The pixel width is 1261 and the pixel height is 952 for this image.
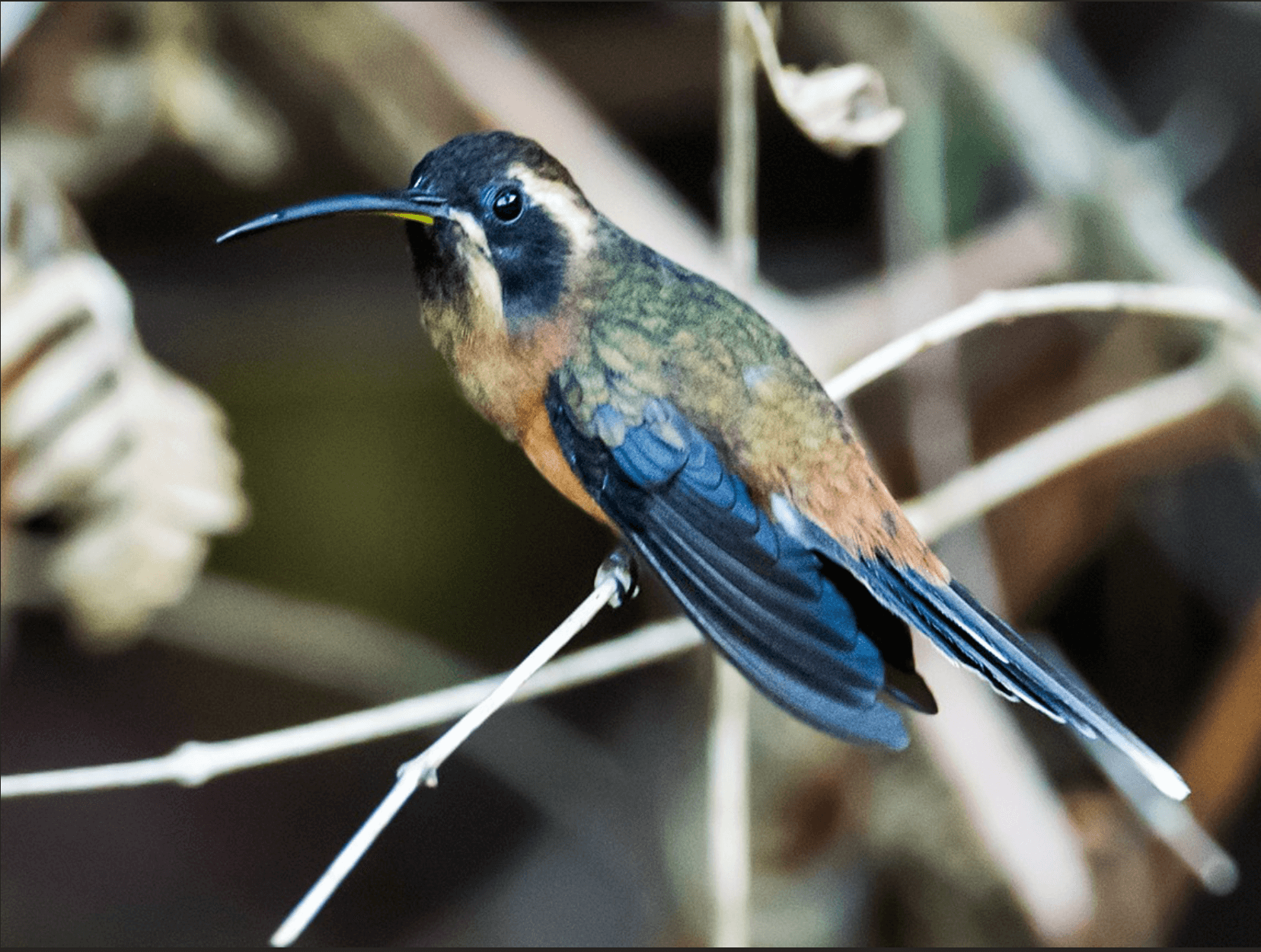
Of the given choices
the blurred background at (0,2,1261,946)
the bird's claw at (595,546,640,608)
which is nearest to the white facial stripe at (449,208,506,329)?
the bird's claw at (595,546,640,608)

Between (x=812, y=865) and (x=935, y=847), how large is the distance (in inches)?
10.1

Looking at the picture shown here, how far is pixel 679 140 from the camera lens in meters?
3.62

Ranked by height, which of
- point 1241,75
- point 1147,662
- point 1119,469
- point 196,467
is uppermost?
point 196,467

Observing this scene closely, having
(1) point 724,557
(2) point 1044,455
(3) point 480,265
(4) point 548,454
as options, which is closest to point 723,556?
(1) point 724,557

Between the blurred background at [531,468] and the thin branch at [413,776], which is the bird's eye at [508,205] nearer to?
the thin branch at [413,776]

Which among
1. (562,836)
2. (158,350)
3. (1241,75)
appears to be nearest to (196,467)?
(158,350)

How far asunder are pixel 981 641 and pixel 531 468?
Answer: 229cm

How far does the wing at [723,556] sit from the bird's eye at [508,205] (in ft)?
0.71

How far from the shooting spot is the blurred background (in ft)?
8.33

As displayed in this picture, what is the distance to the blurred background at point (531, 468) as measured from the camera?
2539 mm

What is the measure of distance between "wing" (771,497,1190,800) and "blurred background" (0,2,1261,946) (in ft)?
2.76

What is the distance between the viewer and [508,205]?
1.37 meters

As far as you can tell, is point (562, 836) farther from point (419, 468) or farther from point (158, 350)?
point (158, 350)

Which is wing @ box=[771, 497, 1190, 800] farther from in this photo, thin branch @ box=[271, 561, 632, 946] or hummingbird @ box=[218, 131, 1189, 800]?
thin branch @ box=[271, 561, 632, 946]
